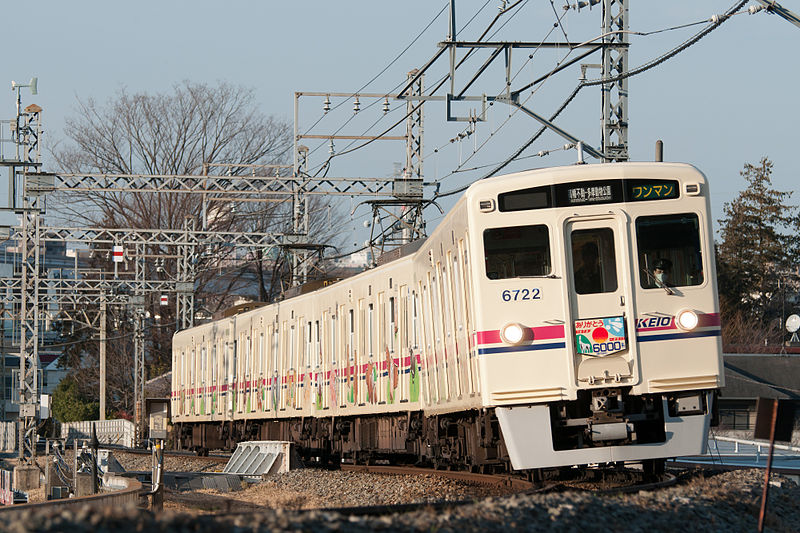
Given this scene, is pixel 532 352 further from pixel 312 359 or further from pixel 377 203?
pixel 377 203

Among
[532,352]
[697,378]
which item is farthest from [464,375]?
[697,378]

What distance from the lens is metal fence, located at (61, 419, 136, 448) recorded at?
42531 millimetres

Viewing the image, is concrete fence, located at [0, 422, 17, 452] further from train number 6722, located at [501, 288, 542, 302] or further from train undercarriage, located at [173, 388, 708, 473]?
train number 6722, located at [501, 288, 542, 302]

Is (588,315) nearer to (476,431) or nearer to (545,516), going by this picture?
(476,431)

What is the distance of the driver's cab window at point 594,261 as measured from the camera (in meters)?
11.1

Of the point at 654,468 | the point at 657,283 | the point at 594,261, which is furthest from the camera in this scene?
the point at 654,468

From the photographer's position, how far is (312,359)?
20500 millimetres

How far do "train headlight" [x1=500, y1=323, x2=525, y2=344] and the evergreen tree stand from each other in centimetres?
5103

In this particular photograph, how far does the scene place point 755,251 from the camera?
62.1 metres

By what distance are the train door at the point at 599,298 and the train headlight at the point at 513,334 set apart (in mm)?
485

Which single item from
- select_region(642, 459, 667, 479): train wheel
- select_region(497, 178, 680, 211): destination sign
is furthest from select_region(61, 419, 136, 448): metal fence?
select_region(497, 178, 680, 211): destination sign

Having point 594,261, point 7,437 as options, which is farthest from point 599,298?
point 7,437

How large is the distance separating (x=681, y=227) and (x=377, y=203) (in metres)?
11.7

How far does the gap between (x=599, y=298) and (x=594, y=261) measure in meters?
0.38
